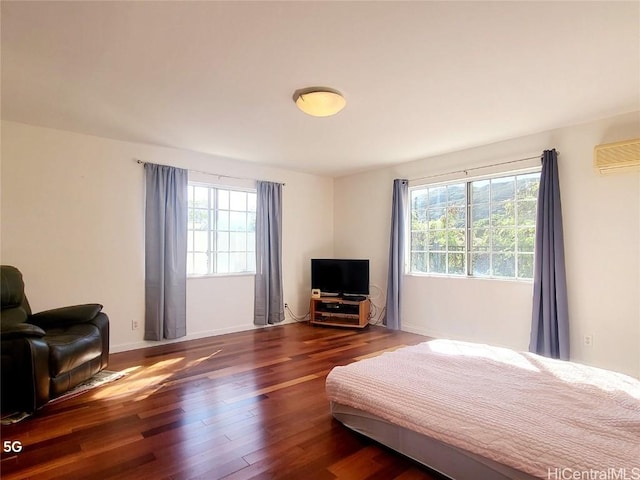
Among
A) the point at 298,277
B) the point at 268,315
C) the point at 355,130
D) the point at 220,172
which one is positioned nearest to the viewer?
the point at 355,130

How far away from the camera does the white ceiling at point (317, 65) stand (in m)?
1.86

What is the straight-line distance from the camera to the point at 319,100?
2.72m

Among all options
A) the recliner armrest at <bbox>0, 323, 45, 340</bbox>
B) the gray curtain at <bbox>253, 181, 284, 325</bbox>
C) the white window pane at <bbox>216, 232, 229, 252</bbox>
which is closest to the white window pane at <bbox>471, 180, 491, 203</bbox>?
the gray curtain at <bbox>253, 181, 284, 325</bbox>

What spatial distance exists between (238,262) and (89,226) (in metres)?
1.97

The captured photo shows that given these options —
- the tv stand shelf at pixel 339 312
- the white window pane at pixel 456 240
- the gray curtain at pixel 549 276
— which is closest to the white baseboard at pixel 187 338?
the tv stand shelf at pixel 339 312

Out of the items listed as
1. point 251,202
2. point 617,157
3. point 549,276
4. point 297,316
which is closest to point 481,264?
point 549,276

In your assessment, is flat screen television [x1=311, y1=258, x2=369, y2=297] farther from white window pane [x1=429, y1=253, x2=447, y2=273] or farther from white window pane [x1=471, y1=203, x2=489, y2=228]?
white window pane [x1=471, y1=203, x2=489, y2=228]

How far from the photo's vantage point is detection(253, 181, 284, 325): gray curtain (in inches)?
206

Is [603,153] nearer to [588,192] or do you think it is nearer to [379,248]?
[588,192]

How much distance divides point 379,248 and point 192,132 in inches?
127

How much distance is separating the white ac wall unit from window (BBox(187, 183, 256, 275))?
419 cm

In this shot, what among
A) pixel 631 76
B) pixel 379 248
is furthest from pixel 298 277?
pixel 631 76

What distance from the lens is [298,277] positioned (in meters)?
5.82

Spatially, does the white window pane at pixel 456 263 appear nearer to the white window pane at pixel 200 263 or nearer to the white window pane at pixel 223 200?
the white window pane at pixel 223 200
